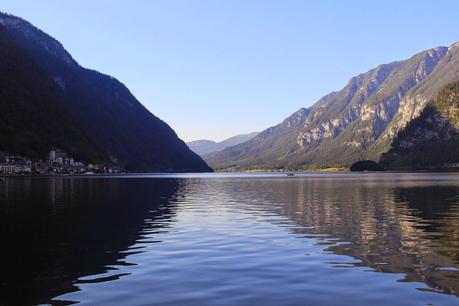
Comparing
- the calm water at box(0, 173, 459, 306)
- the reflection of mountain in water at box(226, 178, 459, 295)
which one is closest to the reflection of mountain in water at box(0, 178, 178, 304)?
the calm water at box(0, 173, 459, 306)

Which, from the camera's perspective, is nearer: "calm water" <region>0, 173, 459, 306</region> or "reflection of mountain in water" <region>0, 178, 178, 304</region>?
"calm water" <region>0, 173, 459, 306</region>

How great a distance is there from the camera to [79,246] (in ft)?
111

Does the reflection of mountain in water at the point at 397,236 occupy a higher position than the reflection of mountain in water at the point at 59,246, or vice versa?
the reflection of mountain in water at the point at 59,246

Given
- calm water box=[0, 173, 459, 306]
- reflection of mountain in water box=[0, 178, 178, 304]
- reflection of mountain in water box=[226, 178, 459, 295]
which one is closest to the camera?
calm water box=[0, 173, 459, 306]

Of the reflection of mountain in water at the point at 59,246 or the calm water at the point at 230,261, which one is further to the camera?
the reflection of mountain in water at the point at 59,246

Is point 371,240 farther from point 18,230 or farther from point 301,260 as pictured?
point 18,230

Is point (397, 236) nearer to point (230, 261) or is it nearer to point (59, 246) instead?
point (230, 261)

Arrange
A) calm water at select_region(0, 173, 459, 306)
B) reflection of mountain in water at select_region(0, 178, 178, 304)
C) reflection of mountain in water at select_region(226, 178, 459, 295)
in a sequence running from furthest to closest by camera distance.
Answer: reflection of mountain in water at select_region(226, 178, 459, 295), reflection of mountain in water at select_region(0, 178, 178, 304), calm water at select_region(0, 173, 459, 306)

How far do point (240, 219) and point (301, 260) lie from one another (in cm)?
2467

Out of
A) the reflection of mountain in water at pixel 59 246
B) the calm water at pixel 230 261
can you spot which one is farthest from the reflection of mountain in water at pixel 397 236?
the reflection of mountain in water at pixel 59 246

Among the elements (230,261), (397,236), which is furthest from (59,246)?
(397,236)

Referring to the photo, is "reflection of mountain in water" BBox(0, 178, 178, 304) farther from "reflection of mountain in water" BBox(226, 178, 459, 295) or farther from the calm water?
"reflection of mountain in water" BBox(226, 178, 459, 295)

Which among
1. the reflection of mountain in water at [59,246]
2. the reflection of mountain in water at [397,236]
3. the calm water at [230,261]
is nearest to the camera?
the calm water at [230,261]

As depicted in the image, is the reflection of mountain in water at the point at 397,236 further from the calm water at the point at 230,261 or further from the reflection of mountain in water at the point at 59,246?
the reflection of mountain in water at the point at 59,246
